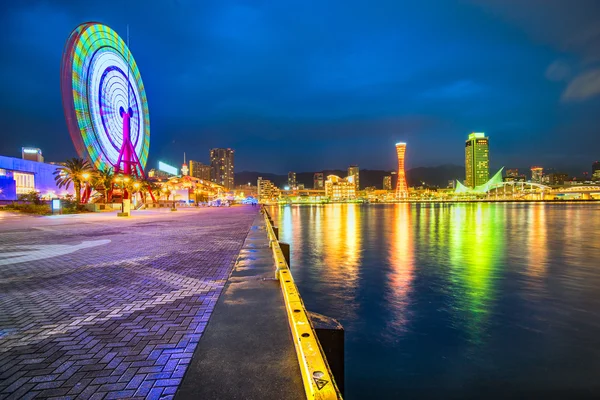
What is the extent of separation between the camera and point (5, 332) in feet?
15.8

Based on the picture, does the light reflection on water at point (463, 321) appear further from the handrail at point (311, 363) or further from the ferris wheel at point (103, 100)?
the ferris wheel at point (103, 100)

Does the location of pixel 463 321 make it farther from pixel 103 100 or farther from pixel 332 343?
pixel 103 100

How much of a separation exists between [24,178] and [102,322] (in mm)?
90585

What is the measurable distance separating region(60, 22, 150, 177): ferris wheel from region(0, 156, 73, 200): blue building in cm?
2123

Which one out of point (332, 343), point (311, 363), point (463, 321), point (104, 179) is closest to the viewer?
point (311, 363)

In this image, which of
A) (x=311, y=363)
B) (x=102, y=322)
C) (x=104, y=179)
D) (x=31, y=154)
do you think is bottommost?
(x=102, y=322)

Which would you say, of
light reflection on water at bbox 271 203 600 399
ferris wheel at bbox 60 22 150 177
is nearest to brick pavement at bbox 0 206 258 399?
light reflection on water at bbox 271 203 600 399

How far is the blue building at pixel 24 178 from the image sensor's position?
67.4 m

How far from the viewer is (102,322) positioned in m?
5.15

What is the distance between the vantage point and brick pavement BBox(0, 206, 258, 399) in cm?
339

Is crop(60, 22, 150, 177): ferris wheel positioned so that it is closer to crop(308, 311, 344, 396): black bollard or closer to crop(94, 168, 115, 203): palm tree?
crop(94, 168, 115, 203): palm tree

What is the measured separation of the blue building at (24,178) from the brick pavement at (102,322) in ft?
248

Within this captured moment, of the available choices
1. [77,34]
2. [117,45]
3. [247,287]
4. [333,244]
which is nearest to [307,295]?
[247,287]

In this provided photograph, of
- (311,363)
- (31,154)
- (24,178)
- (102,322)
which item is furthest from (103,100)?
(311,363)
